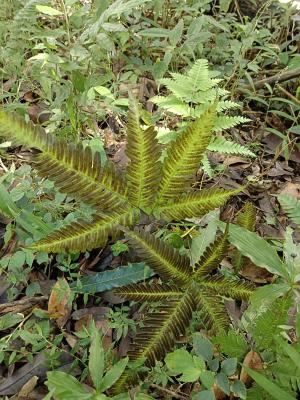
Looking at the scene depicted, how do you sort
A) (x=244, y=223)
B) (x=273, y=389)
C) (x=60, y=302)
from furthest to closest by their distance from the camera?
(x=244, y=223), (x=60, y=302), (x=273, y=389)

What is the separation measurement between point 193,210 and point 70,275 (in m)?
0.50

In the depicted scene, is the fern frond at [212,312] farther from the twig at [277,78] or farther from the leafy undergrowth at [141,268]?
the twig at [277,78]

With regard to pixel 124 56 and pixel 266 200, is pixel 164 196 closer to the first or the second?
pixel 266 200

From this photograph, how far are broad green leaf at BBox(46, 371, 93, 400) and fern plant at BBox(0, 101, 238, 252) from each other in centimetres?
34

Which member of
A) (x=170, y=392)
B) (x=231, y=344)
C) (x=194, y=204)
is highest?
(x=194, y=204)

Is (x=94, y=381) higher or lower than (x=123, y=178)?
lower

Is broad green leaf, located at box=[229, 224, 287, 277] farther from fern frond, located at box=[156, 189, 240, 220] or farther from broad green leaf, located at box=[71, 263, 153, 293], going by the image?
broad green leaf, located at box=[71, 263, 153, 293]

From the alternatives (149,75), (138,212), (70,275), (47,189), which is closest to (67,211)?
(47,189)

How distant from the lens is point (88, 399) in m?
1.16

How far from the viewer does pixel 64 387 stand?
47.2 inches

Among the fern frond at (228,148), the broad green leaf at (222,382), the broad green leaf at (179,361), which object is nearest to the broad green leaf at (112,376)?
the broad green leaf at (179,361)

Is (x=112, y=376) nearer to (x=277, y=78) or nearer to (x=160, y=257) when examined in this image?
(x=160, y=257)

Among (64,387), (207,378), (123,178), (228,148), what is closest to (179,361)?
(207,378)

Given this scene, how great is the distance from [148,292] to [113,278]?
0.26 meters
